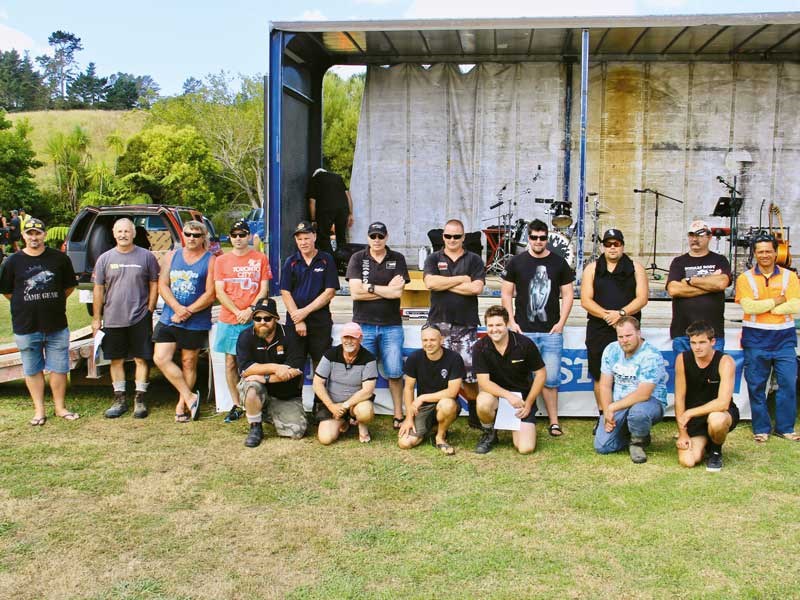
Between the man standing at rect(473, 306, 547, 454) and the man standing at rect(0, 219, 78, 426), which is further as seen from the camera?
the man standing at rect(0, 219, 78, 426)

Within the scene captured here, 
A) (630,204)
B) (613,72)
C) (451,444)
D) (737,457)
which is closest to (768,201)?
(630,204)

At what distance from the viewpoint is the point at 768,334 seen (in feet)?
17.6

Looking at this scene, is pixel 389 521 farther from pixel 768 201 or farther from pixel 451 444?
pixel 768 201

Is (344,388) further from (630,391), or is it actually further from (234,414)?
(630,391)

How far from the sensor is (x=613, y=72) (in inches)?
418

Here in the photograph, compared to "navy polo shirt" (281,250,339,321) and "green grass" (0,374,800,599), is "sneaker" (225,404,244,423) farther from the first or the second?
"navy polo shirt" (281,250,339,321)

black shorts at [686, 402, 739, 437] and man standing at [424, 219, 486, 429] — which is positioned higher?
man standing at [424, 219, 486, 429]

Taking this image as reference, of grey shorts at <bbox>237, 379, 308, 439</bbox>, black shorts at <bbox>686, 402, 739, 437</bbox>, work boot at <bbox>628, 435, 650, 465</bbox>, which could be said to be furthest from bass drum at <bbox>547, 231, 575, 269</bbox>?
grey shorts at <bbox>237, 379, 308, 439</bbox>

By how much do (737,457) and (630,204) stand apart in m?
6.58

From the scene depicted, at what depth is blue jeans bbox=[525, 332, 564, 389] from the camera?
5.48 metres

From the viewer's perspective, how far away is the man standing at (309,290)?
18.5 feet

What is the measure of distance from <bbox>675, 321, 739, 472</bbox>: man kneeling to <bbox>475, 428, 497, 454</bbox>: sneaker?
127cm

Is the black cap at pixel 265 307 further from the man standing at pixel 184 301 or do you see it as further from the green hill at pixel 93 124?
the green hill at pixel 93 124

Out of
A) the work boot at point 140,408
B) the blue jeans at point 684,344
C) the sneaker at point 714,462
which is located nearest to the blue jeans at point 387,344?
the work boot at point 140,408
